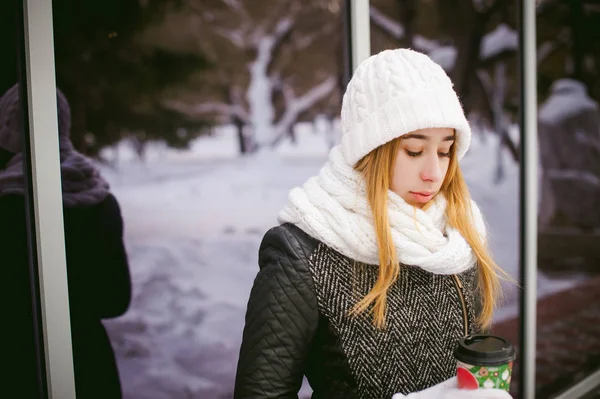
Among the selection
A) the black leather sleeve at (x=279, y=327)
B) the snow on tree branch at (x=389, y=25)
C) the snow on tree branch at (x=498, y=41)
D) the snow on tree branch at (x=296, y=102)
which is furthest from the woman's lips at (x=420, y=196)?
the snow on tree branch at (x=498, y=41)

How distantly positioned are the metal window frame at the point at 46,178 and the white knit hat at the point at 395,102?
753 millimetres

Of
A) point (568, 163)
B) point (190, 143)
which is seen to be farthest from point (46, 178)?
point (568, 163)

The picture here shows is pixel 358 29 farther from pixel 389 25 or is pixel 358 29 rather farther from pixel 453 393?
pixel 389 25

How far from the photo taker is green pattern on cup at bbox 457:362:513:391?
95cm

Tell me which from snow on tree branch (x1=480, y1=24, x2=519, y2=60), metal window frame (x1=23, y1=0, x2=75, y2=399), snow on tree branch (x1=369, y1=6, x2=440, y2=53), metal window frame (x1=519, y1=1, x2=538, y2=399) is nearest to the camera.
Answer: metal window frame (x1=23, y1=0, x2=75, y2=399)

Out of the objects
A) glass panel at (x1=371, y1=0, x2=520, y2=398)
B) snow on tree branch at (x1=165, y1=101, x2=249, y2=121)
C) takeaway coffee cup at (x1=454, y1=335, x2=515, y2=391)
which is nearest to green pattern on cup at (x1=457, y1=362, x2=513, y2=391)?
takeaway coffee cup at (x1=454, y1=335, x2=515, y2=391)

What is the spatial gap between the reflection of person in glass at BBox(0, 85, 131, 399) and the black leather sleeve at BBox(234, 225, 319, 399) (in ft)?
2.93

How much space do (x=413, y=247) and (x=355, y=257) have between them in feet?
0.39

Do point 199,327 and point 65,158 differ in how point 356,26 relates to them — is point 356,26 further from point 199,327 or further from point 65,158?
point 199,327

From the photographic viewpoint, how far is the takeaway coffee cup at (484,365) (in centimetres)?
94

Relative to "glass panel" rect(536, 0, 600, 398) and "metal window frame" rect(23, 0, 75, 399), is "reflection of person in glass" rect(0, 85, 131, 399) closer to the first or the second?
"metal window frame" rect(23, 0, 75, 399)

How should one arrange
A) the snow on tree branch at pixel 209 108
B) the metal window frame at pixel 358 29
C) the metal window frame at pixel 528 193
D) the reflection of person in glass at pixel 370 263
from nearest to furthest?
the reflection of person in glass at pixel 370 263 → the metal window frame at pixel 358 29 → the metal window frame at pixel 528 193 → the snow on tree branch at pixel 209 108

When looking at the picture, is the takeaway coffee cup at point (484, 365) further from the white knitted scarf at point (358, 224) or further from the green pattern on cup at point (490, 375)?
the white knitted scarf at point (358, 224)

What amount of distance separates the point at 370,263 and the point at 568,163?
5379 millimetres
